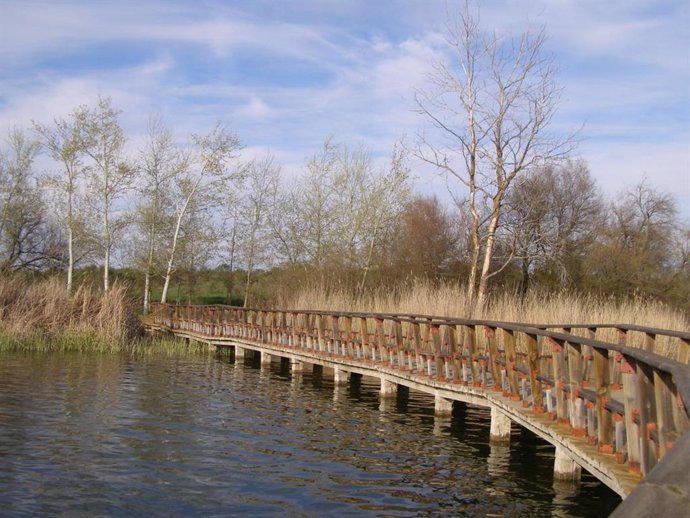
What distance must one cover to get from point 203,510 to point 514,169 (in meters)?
18.2

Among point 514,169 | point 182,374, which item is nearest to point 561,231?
point 514,169

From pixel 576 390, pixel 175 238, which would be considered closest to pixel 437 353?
pixel 576 390

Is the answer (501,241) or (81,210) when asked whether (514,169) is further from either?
(81,210)

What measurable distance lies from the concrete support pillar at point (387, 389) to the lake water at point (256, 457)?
0.74 ft

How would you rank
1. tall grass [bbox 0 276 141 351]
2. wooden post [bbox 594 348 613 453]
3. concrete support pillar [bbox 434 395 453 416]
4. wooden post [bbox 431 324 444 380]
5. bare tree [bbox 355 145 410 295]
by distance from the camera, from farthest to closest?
bare tree [bbox 355 145 410 295] → tall grass [bbox 0 276 141 351] → concrete support pillar [bbox 434 395 453 416] → wooden post [bbox 431 324 444 380] → wooden post [bbox 594 348 613 453]

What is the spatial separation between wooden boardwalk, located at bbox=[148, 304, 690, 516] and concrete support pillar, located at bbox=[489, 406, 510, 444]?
15mm

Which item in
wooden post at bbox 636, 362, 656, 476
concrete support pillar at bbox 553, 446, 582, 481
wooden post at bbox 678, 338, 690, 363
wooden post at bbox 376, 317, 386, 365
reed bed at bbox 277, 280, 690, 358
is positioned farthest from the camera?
reed bed at bbox 277, 280, 690, 358

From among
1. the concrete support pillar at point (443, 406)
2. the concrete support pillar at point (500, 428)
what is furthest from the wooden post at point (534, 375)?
the concrete support pillar at point (443, 406)

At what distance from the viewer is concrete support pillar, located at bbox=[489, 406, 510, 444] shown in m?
11.4

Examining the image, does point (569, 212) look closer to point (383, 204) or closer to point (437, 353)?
point (383, 204)

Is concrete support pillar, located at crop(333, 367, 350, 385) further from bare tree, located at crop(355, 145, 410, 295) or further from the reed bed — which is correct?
bare tree, located at crop(355, 145, 410, 295)

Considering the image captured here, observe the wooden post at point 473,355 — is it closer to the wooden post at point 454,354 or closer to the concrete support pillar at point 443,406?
the wooden post at point 454,354

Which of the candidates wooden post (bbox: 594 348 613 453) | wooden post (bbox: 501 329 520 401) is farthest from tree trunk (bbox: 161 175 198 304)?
wooden post (bbox: 594 348 613 453)

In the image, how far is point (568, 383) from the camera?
29.8ft
